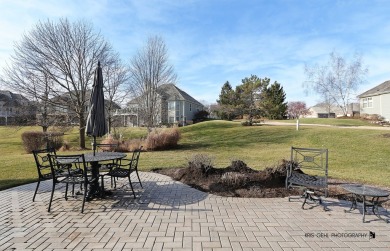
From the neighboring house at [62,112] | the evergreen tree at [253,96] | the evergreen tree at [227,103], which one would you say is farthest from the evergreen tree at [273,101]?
the neighboring house at [62,112]

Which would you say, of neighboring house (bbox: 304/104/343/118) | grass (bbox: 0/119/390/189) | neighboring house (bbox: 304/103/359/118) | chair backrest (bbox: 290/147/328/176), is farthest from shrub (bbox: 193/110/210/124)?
chair backrest (bbox: 290/147/328/176)

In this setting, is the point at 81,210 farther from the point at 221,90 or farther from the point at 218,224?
the point at 221,90

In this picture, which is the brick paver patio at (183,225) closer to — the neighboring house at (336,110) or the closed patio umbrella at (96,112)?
the closed patio umbrella at (96,112)

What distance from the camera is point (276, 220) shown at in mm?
3826

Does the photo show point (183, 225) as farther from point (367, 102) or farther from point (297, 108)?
point (297, 108)

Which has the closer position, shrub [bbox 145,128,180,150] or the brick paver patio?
the brick paver patio

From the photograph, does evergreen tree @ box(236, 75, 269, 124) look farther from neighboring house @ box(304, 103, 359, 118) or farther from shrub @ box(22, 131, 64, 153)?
shrub @ box(22, 131, 64, 153)

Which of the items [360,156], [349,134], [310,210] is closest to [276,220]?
[310,210]

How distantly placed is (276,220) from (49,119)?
19678 millimetres

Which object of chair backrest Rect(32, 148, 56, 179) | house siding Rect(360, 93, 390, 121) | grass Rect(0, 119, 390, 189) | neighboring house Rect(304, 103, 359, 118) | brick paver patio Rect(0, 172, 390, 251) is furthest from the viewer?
neighboring house Rect(304, 103, 359, 118)

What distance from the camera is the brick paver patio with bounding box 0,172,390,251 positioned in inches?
120

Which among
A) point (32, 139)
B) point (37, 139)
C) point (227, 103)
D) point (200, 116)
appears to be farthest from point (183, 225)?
point (200, 116)

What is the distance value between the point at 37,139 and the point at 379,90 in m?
38.9

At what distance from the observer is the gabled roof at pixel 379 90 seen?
2912 cm
